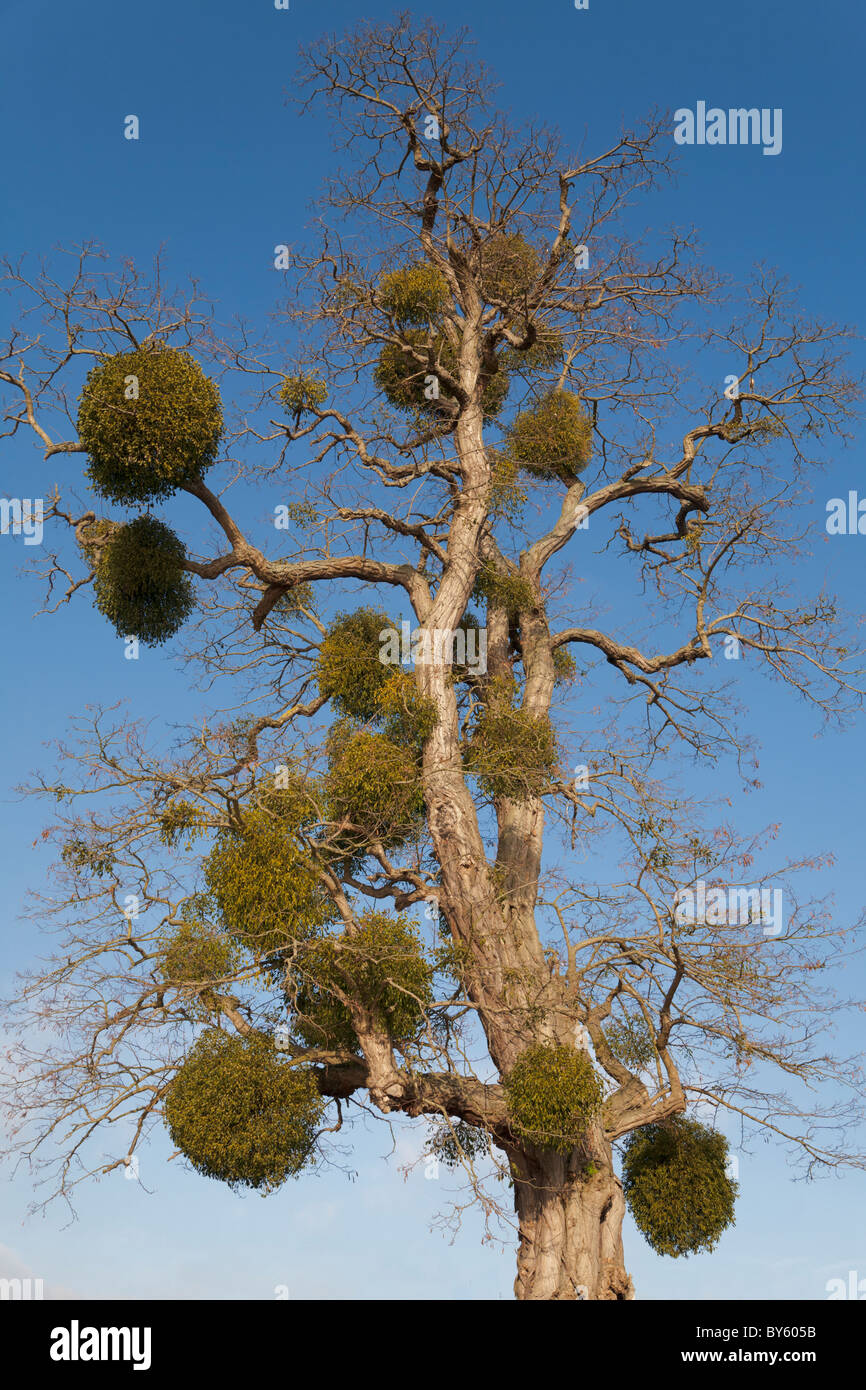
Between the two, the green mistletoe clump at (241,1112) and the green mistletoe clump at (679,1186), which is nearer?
the green mistletoe clump at (241,1112)

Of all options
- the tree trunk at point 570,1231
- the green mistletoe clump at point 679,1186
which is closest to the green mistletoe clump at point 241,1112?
the tree trunk at point 570,1231

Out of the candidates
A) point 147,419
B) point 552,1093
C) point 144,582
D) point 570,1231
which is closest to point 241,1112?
point 552,1093

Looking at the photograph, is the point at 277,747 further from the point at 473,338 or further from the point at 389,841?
the point at 473,338

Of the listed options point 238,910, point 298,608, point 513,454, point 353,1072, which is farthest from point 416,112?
point 353,1072

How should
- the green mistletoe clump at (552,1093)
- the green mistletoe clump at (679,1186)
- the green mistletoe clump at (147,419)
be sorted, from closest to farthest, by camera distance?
the green mistletoe clump at (552,1093)
the green mistletoe clump at (147,419)
the green mistletoe clump at (679,1186)

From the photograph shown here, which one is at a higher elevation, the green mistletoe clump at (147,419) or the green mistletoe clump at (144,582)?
the green mistletoe clump at (147,419)

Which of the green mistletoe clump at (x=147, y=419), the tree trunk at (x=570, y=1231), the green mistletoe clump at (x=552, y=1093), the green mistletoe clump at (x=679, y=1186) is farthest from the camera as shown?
the green mistletoe clump at (x=679, y=1186)

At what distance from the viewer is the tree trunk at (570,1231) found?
32.9 feet

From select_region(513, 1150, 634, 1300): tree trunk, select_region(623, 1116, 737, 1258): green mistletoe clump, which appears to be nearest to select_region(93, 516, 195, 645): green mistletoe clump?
select_region(513, 1150, 634, 1300): tree trunk

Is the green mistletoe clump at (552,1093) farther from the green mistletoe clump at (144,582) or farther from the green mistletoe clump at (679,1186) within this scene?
the green mistletoe clump at (144,582)

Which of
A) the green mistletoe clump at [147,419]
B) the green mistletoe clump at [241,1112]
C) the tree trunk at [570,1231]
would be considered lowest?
the tree trunk at [570,1231]

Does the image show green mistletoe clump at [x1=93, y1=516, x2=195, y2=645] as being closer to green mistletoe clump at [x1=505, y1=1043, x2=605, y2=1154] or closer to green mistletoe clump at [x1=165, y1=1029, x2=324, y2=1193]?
green mistletoe clump at [x1=165, y1=1029, x2=324, y2=1193]

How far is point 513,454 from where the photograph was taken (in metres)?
14.3

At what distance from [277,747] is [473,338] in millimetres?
5817
